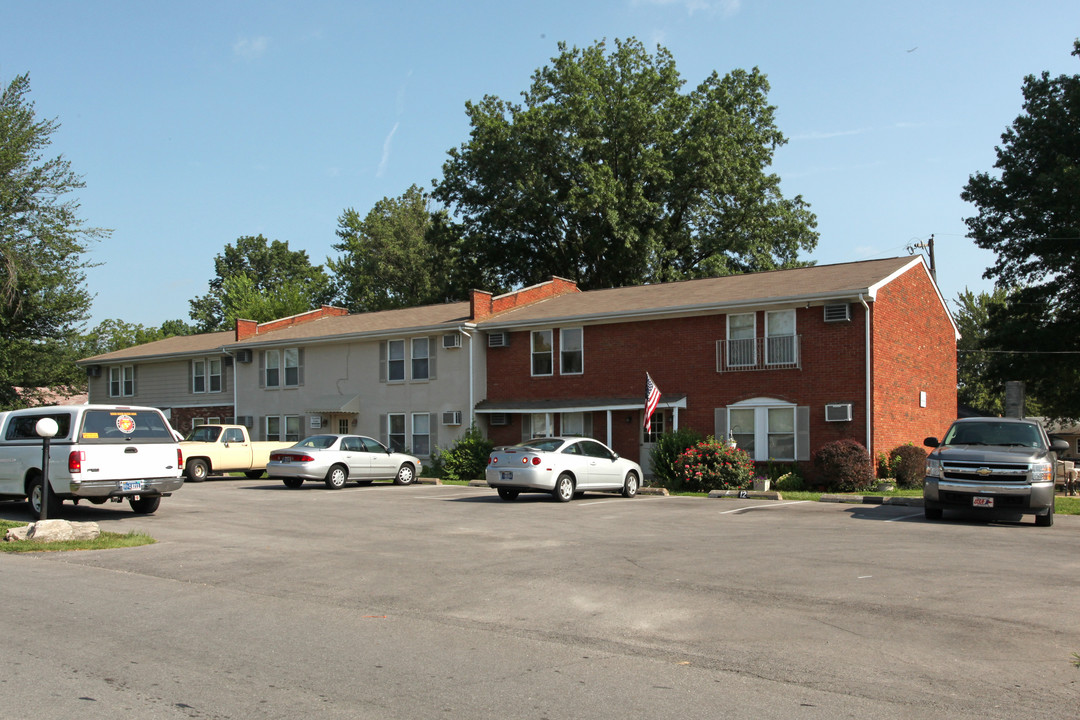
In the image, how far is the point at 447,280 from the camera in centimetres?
5344

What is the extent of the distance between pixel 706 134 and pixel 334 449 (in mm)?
28123

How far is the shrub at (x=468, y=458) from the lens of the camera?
29.5 meters

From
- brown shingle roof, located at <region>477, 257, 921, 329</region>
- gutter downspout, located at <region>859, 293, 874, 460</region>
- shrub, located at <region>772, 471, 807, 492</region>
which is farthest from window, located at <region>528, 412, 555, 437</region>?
gutter downspout, located at <region>859, 293, 874, 460</region>

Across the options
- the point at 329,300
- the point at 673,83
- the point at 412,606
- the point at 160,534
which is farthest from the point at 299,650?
the point at 329,300

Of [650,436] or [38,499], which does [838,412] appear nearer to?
[650,436]

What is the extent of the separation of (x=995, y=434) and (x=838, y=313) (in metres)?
7.89

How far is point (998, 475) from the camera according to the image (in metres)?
15.7

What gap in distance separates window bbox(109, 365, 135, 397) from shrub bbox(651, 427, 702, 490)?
28510 millimetres

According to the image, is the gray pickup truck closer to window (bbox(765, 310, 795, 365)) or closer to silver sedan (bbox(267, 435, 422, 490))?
window (bbox(765, 310, 795, 365))

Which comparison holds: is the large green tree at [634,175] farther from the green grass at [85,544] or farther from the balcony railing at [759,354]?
the green grass at [85,544]

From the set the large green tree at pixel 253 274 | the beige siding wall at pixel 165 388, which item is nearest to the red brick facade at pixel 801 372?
the beige siding wall at pixel 165 388

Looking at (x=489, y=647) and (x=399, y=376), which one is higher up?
(x=399, y=376)

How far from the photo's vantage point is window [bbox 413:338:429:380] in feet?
108

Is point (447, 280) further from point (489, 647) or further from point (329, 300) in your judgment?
point (489, 647)
